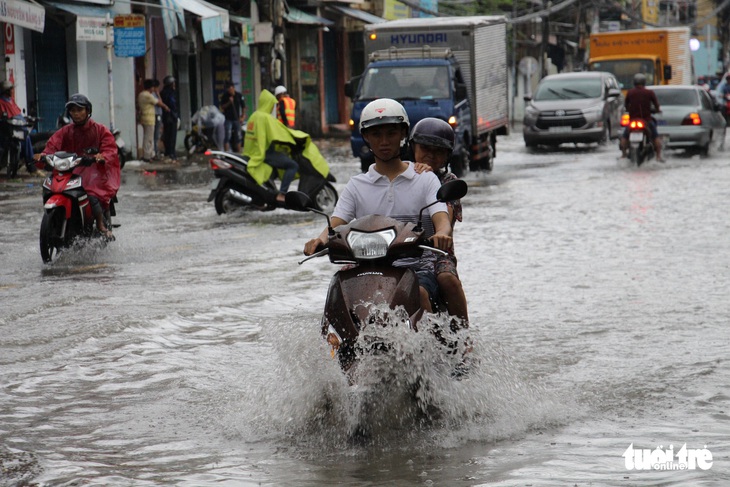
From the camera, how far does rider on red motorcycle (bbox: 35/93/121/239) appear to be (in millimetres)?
12297

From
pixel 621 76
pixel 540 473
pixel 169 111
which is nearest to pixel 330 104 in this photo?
pixel 621 76

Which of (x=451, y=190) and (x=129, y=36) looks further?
(x=129, y=36)

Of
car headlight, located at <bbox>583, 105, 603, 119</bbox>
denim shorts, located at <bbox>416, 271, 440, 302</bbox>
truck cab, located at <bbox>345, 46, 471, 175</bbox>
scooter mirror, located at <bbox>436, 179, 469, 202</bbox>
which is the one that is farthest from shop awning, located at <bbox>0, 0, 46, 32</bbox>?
scooter mirror, located at <bbox>436, 179, 469, 202</bbox>

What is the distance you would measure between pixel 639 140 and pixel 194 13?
412 inches

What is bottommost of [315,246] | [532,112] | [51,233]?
[51,233]

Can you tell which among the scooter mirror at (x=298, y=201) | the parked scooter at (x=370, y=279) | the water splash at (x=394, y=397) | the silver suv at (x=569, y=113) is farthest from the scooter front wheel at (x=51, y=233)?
the silver suv at (x=569, y=113)

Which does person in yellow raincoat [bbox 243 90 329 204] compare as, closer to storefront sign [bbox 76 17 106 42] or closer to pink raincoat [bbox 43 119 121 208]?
pink raincoat [bbox 43 119 121 208]

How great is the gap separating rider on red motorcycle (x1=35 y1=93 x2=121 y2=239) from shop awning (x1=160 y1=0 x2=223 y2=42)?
14240mm

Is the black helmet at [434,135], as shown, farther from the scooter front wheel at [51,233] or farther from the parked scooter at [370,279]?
the scooter front wheel at [51,233]

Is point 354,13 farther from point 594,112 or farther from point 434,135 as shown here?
point 434,135

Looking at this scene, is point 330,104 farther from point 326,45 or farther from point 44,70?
point 44,70

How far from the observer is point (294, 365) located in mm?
6051

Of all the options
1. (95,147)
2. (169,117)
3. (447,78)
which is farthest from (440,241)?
(169,117)

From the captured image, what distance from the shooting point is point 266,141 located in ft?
53.5
